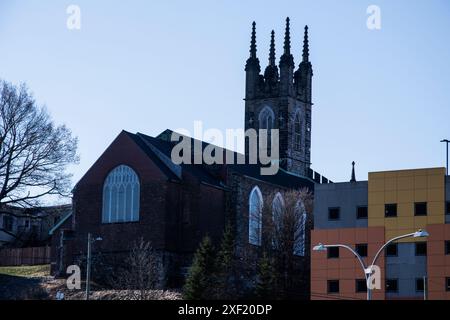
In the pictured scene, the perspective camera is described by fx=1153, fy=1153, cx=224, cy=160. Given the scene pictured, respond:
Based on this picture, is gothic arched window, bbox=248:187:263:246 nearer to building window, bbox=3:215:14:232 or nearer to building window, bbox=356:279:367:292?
building window, bbox=356:279:367:292

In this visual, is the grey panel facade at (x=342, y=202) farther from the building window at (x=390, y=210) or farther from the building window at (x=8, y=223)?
the building window at (x=8, y=223)

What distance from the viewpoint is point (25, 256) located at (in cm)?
9394

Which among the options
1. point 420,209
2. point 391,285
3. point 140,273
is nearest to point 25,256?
point 140,273

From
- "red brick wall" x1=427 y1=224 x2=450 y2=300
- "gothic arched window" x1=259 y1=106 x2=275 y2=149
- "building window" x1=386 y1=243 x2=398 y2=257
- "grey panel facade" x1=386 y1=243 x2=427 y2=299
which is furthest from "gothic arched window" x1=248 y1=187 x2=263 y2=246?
"gothic arched window" x1=259 y1=106 x2=275 y2=149

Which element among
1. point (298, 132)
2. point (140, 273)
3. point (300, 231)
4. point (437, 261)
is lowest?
point (140, 273)

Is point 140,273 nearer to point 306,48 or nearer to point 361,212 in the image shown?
point 361,212

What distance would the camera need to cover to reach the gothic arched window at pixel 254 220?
284ft

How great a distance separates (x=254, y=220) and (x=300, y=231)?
4412mm

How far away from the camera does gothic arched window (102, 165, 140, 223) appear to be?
8156 centimetres

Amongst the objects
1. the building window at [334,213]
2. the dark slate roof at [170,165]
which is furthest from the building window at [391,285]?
the dark slate roof at [170,165]

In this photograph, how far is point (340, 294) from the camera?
6675cm

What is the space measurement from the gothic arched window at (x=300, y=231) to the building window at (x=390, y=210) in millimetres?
16044

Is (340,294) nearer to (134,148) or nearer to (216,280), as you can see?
(216,280)
